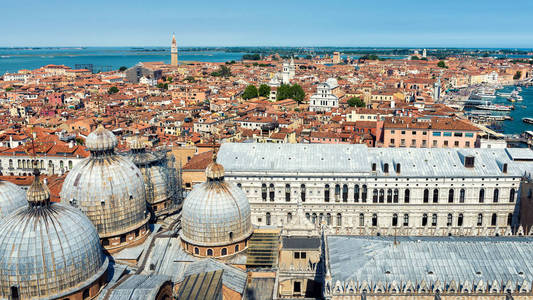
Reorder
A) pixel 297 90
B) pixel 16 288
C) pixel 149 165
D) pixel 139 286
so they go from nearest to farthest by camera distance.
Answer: pixel 16 288
pixel 139 286
pixel 149 165
pixel 297 90

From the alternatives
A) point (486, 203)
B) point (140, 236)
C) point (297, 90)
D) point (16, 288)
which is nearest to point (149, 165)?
point (140, 236)

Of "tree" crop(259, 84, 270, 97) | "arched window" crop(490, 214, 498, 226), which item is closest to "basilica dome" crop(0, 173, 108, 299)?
"arched window" crop(490, 214, 498, 226)

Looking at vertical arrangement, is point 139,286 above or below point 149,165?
below

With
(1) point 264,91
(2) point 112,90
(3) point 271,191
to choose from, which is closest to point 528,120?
(1) point 264,91

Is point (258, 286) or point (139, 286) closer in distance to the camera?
point (139, 286)

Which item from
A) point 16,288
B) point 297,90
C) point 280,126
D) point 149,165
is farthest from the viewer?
point 297,90

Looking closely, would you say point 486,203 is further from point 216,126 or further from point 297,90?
point 297,90

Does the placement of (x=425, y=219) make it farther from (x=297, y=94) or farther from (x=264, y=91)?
(x=264, y=91)

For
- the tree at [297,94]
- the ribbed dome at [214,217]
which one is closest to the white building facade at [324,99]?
the tree at [297,94]
